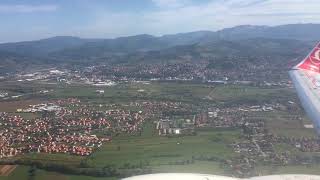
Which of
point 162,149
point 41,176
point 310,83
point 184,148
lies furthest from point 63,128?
point 310,83

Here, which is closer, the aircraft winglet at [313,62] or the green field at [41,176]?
the aircraft winglet at [313,62]

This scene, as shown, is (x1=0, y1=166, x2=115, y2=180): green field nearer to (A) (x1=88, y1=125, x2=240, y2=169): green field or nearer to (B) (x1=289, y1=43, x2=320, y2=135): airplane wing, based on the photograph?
(A) (x1=88, y1=125, x2=240, y2=169): green field

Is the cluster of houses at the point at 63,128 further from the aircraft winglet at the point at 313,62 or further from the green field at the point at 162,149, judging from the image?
the aircraft winglet at the point at 313,62

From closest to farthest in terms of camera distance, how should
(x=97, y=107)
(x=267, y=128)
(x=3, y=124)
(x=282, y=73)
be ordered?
(x=267, y=128), (x=3, y=124), (x=97, y=107), (x=282, y=73)

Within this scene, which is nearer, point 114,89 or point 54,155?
point 54,155

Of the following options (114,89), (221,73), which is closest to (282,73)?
(221,73)

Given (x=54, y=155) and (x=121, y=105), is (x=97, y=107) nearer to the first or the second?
(x=121, y=105)

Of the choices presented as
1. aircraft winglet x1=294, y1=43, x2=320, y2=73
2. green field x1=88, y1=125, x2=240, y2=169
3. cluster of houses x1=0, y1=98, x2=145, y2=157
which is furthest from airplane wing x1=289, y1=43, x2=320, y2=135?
cluster of houses x1=0, y1=98, x2=145, y2=157

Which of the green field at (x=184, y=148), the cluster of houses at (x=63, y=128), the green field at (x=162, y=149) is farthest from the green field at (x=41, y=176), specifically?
the cluster of houses at (x=63, y=128)
